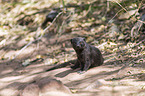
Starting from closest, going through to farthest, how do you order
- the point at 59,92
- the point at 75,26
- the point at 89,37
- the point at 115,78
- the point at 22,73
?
the point at 59,92
the point at 115,78
the point at 22,73
the point at 89,37
the point at 75,26

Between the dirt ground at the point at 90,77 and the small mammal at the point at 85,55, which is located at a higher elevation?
the small mammal at the point at 85,55

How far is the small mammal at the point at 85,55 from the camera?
186 inches

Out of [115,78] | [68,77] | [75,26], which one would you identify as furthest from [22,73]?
[75,26]

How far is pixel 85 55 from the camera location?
4.85 meters

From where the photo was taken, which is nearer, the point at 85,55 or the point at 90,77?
the point at 90,77

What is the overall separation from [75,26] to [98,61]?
391cm

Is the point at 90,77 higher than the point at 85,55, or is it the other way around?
the point at 85,55

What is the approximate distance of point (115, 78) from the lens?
337 cm

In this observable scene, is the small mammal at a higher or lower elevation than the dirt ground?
higher

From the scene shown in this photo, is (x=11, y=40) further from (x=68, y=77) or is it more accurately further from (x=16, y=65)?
(x=68, y=77)

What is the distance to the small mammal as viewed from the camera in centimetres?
472

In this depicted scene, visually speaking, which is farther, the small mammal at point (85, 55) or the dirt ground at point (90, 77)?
the small mammal at point (85, 55)

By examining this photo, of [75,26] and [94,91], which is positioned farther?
[75,26]

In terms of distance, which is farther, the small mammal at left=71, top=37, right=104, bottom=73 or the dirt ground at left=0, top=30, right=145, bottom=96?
the small mammal at left=71, top=37, right=104, bottom=73
